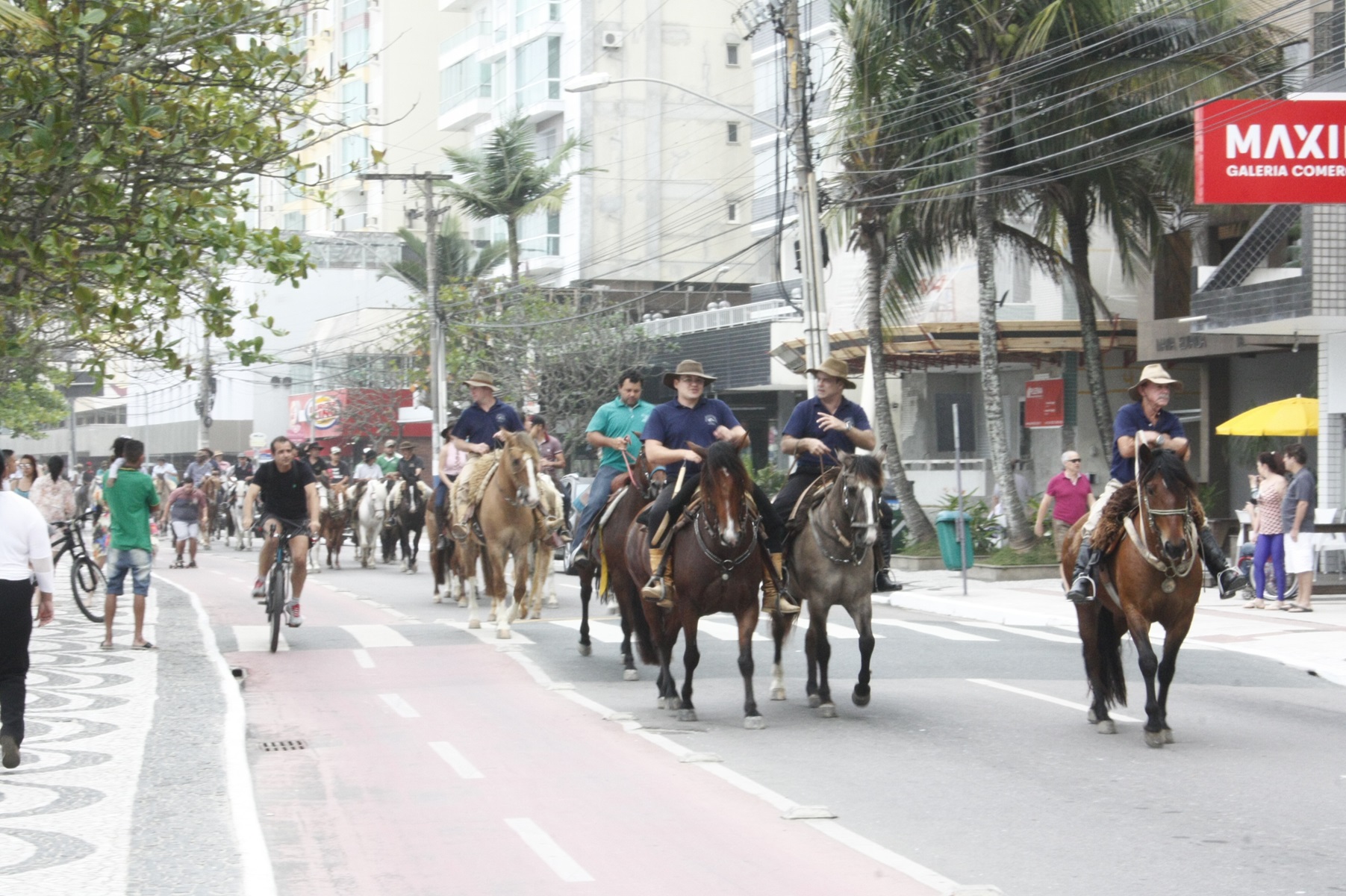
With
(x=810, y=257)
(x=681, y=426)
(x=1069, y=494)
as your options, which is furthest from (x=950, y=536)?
(x=681, y=426)

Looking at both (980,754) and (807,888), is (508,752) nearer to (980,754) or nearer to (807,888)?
(980,754)

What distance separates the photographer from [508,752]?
Answer: 34.7 feet

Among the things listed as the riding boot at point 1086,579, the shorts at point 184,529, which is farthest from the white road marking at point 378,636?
the shorts at point 184,529

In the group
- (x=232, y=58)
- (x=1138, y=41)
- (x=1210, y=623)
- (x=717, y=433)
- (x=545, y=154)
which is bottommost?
(x=1210, y=623)

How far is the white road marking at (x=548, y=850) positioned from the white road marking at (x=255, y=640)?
8.89 m

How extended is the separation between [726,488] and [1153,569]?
294 cm

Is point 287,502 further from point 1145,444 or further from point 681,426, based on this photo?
point 1145,444

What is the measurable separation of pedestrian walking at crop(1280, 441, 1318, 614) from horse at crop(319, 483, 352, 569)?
693 inches

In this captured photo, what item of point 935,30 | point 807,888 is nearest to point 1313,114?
point 935,30

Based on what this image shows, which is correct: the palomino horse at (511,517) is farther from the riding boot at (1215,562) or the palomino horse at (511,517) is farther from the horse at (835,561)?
the riding boot at (1215,562)

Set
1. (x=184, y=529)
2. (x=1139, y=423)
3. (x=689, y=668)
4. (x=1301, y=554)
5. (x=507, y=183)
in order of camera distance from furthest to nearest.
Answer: (x=507, y=183) < (x=184, y=529) < (x=1301, y=554) < (x=689, y=668) < (x=1139, y=423)

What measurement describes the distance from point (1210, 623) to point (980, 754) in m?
10.1

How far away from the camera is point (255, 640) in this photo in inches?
714

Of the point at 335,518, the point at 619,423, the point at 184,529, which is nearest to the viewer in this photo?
the point at 619,423
